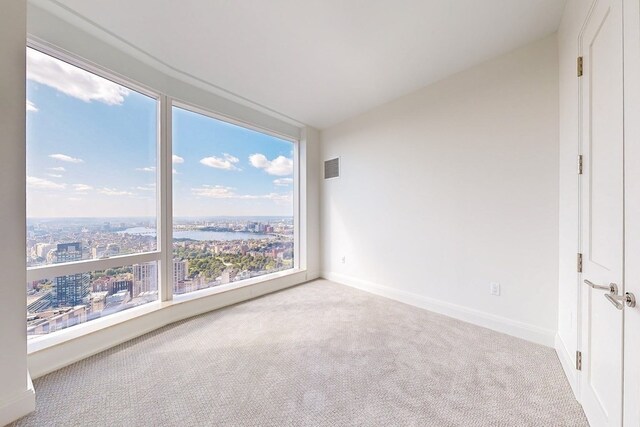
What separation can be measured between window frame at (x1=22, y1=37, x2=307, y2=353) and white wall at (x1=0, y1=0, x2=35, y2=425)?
448mm

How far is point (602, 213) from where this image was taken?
1.16 m

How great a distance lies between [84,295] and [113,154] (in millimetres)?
1256

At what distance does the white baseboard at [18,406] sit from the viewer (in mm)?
1274

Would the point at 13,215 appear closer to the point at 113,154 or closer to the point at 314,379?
the point at 113,154

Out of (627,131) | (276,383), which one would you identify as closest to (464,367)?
(276,383)

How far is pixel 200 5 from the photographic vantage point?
1699mm

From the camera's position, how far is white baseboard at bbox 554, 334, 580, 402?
1463mm

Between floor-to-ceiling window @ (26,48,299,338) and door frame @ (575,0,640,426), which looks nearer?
door frame @ (575,0,640,426)

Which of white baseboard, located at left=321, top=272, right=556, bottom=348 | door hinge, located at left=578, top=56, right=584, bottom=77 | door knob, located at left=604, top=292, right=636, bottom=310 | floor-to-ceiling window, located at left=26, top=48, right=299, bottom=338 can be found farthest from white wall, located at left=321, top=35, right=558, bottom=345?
floor-to-ceiling window, located at left=26, top=48, right=299, bottom=338

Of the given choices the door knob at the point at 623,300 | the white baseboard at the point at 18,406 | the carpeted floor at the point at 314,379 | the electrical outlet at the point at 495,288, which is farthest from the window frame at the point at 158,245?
the door knob at the point at 623,300

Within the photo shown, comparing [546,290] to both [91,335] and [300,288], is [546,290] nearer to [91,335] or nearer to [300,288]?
[300,288]

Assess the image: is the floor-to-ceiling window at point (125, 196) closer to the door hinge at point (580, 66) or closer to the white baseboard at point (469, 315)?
the white baseboard at point (469, 315)

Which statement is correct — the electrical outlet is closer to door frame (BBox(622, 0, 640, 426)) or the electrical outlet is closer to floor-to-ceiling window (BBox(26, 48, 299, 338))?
door frame (BBox(622, 0, 640, 426))

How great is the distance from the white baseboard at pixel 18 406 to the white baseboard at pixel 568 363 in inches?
126
